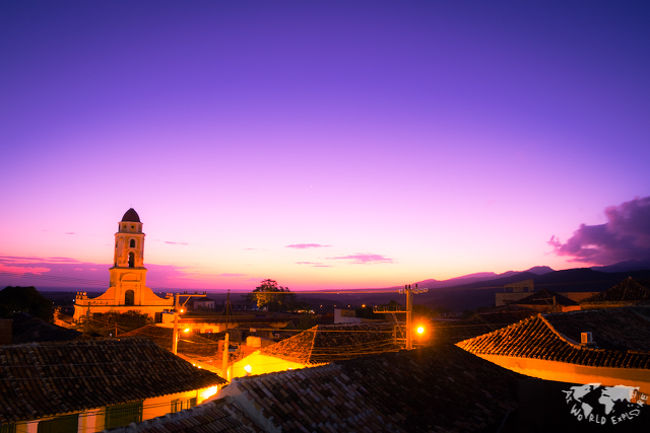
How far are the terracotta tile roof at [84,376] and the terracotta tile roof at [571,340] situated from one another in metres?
10.5

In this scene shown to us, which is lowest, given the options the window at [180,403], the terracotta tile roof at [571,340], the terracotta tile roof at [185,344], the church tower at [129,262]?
the window at [180,403]

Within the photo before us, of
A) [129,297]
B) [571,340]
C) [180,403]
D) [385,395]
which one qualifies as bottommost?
[180,403]

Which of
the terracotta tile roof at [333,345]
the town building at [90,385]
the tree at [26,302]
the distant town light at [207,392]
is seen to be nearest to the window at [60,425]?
the town building at [90,385]

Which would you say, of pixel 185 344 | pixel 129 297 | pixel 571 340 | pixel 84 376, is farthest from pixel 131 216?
pixel 571 340

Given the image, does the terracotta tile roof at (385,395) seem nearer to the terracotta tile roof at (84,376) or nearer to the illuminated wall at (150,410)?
the illuminated wall at (150,410)

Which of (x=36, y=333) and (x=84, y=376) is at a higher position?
(x=36, y=333)

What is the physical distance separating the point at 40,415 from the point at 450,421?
33.4 ft

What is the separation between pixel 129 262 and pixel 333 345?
113ft

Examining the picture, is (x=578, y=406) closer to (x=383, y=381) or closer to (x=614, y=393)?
(x=614, y=393)

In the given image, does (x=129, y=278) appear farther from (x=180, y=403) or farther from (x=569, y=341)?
(x=569, y=341)

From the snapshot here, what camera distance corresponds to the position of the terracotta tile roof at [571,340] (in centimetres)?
1411

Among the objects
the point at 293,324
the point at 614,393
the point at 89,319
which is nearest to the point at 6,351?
the point at 614,393

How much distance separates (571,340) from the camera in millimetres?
15984

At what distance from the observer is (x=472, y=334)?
2902 cm
